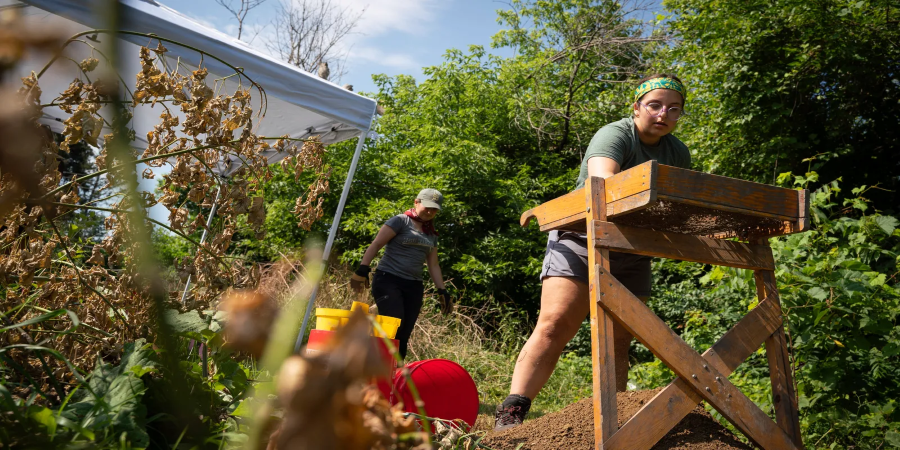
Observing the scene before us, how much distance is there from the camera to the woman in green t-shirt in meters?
2.46

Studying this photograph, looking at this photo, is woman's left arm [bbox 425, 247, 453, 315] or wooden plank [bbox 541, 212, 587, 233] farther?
woman's left arm [bbox 425, 247, 453, 315]

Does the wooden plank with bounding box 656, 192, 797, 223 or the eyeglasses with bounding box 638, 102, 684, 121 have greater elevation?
the eyeglasses with bounding box 638, 102, 684, 121

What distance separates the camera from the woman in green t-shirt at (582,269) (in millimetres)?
2465

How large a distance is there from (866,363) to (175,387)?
3.97 metres

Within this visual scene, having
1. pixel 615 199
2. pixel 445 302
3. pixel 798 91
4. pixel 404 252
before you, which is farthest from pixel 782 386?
pixel 798 91

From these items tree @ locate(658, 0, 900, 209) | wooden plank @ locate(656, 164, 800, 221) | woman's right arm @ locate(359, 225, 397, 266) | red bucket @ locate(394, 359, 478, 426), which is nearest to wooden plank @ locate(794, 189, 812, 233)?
wooden plank @ locate(656, 164, 800, 221)

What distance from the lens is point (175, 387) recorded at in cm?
34

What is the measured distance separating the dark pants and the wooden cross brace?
3.24 meters

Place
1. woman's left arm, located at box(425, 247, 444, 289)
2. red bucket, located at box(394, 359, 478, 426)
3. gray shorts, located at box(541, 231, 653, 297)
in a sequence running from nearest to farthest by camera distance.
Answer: gray shorts, located at box(541, 231, 653, 297)
red bucket, located at box(394, 359, 478, 426)
woman's left arm, located at box(425, 247, 444, 289)

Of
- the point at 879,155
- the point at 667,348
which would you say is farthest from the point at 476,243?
the point at 667,348

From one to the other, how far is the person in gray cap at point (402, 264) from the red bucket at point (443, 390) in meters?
2.14

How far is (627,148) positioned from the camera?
261 centimetres

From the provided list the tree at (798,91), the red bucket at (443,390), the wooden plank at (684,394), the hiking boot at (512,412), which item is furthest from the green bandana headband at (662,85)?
the tree at (798,91)

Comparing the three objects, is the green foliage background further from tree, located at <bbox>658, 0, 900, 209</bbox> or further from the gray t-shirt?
the gray t-shirt
